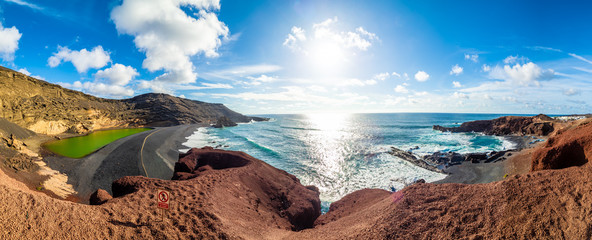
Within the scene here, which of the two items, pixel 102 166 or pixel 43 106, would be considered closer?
pixel 102 166

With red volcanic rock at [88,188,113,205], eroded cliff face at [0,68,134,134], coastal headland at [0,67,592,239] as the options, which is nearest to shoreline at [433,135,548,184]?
coastal headland at [0,67,592,239]

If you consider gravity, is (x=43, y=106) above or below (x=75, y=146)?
above

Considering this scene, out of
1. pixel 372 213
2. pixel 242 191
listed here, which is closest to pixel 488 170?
pixel 372 213

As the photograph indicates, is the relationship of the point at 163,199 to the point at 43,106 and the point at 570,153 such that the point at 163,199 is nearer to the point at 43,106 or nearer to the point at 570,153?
the point at 570,153

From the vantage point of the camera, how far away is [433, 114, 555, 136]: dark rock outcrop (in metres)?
34.0

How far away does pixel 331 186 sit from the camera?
1803 cm

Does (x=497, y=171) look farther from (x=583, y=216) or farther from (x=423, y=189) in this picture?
(x=583, y=216)

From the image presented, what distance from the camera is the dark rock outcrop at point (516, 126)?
34022 millimetres

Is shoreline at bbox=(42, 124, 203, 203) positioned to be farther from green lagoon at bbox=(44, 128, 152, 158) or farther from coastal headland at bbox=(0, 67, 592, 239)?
green lagoon at bbox=(44, 128, 152, 158)

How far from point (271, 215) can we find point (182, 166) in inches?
307

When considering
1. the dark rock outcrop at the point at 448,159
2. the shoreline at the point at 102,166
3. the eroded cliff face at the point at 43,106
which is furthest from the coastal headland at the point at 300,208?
the eroded cliff face at the point at 43,106

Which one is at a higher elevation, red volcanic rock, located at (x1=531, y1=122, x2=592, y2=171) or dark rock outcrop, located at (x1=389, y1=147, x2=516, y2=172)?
red volcanic rock, located at (x1=531, y1=122, x2=592, y2=171)

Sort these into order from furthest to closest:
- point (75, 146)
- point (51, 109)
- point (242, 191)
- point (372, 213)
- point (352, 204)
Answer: point (51, 109) < point (75, 146) < point (352, 204) < point (242, 191) < point (372, 213)

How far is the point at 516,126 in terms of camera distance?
40094 millimetres
